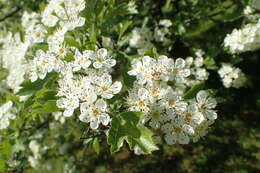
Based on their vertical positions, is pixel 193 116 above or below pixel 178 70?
below

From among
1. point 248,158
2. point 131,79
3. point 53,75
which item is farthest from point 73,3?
point 248,158

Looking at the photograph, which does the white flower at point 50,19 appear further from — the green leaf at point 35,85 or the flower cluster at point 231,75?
the flower cluster at point 231,75

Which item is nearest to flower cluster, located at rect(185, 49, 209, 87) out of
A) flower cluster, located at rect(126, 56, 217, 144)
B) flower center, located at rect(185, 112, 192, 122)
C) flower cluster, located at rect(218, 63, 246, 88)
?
flower cluster, located at rect(218, 63, 246, 88)

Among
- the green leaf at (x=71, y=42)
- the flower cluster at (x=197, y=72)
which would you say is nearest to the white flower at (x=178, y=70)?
the green leaf at (x=71, y=42)

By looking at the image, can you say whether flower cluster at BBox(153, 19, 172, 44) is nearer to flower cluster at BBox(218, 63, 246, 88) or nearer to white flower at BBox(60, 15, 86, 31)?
flower cluster at BBox(218, 63, 246, 88)

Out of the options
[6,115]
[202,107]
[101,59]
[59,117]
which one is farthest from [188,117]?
[59,117]

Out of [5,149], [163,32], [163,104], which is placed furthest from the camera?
[163,32]

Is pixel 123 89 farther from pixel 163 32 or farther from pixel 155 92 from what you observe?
pixel 163 32
